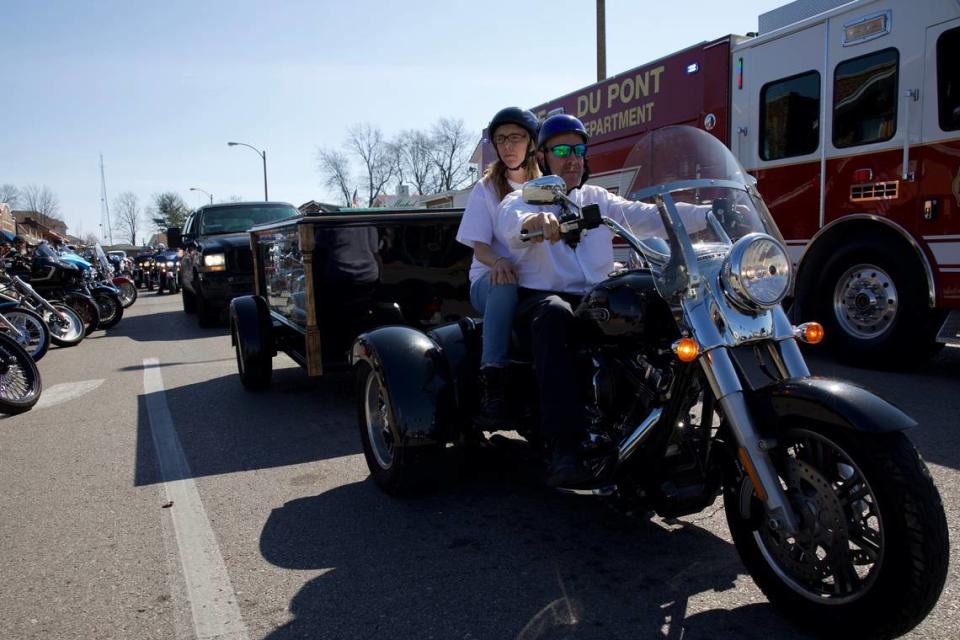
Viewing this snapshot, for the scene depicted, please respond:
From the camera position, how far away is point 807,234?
7.43 metres

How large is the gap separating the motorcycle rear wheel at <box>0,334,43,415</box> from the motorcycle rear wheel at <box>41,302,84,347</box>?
4.46 meters

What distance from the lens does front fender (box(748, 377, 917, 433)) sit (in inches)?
83.3

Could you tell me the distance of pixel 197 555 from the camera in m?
3.28

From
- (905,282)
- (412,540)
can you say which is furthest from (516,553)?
(905,282)

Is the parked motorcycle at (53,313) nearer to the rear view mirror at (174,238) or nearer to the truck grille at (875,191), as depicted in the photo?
the rear view mirror at (174,238)

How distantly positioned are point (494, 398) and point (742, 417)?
140 cm

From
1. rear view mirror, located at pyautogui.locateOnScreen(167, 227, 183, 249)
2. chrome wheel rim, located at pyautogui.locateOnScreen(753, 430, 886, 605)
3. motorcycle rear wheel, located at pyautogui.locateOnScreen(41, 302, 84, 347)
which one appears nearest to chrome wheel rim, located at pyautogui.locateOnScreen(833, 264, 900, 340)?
chrome wheel rim, located at pyautogui.locateOnScreen(753, 430, 886, 605)

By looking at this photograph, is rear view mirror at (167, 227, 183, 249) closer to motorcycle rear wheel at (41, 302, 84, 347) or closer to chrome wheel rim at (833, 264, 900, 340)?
motorcycle rear wheel at (41, 302, 84, 347)

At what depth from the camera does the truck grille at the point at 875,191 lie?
662 cm

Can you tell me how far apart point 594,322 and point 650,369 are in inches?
13.0

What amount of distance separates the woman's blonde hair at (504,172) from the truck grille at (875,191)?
4.18 metres

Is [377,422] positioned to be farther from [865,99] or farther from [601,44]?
[601,44]

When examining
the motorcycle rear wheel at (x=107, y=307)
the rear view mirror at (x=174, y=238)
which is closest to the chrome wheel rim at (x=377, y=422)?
the rear view mirror at (x=174, y=238)

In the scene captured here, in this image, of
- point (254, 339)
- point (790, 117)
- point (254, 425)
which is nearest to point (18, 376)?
point (254, 339)
